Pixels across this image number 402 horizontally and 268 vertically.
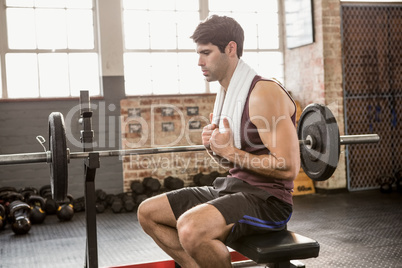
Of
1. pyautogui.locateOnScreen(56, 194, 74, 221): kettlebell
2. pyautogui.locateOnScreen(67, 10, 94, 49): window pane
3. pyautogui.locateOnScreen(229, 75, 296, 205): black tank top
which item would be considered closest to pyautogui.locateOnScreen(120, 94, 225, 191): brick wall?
pyautogui.locateOnScreen(67, 10, 94, 49): window pane

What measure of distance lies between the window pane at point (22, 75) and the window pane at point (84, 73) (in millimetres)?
362

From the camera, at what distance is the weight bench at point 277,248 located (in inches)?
56.2

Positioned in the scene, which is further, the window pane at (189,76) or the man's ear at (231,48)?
the window pane at (189,76)

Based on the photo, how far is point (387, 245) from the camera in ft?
9.43

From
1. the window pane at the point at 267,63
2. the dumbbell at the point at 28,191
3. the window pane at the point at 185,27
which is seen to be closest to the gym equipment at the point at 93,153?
the dumbbell at the point at 28,191

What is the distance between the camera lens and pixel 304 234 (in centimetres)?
325

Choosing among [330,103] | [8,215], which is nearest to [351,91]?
[330,103]

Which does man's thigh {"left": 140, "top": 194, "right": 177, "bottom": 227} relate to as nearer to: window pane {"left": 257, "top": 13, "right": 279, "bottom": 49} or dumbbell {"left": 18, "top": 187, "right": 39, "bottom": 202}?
dumbbell {"left": 18, "top": 187, "right": 39, "bottom": 202}

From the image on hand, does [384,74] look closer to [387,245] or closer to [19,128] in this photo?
[387,245]

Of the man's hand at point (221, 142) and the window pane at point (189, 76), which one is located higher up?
the window pane at point (189, 76)

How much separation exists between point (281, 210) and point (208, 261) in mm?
333

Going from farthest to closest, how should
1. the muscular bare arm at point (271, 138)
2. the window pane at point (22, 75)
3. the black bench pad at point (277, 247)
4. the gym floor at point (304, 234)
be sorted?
the window pane at point (22, 75), the gym floor at point (304, 234), the muscular bare arm at point (271, 138), the black bench pad at point (277, 247)

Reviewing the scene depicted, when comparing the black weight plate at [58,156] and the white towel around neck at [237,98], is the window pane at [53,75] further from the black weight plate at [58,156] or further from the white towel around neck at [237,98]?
the white towel around neck at [237,98]

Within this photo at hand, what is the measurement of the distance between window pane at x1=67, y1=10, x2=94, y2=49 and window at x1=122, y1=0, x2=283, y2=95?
37 centimetres
